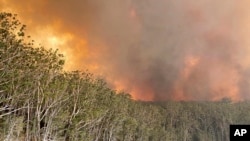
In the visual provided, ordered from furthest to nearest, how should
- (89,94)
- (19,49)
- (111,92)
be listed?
(111,92)
(89,94)
(19,49)

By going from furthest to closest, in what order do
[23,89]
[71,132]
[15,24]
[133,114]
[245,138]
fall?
[133,114] < [71,132] < [23,89] < [15,24] < [245,138]

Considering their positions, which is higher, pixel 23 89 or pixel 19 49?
pixel 19 49

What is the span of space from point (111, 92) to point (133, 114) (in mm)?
32884

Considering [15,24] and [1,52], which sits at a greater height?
[15,24]

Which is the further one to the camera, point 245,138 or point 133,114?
point 133,114

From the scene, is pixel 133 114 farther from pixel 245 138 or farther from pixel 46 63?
pixel 245 138

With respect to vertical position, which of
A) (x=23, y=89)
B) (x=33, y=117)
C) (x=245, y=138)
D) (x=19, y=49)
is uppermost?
(x=19, y=49)

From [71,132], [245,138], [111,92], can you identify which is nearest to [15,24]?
[71,132]

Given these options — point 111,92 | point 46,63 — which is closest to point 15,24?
point 46,63

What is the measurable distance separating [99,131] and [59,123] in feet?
78.9

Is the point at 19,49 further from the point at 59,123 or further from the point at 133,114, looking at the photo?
the point at 133,114

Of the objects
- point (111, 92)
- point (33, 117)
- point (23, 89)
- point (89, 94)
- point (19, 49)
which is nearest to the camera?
point (19, 49)

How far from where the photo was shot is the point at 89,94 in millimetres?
72062

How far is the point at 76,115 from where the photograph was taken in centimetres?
6862
